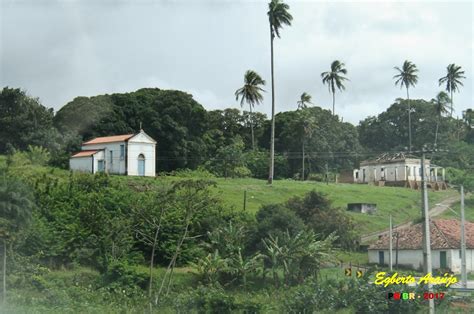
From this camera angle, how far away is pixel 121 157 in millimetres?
48312

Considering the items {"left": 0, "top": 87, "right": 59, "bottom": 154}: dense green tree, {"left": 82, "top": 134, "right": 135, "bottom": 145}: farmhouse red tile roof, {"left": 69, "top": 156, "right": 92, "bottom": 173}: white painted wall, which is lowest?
{"left": 69, "top": 156, "right": 92, "bottom": 173}: white painted wall

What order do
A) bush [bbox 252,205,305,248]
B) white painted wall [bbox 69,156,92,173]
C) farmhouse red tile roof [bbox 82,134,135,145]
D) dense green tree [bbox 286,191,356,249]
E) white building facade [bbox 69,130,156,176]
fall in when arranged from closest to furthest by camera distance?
1. bush [bbox 252,205,305,248]
2. dense green tree [bbox 286,191,356,249]
3. white building facade [bbox 69,130,156,176]
4. white painted wall [bbox 69,156,92,173]
5. farmhouse red tile roof [bbox 82,134,135,145]

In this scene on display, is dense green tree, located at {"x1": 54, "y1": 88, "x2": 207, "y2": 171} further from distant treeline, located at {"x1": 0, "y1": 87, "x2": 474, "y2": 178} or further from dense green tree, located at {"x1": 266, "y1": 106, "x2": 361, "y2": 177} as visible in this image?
dense green tree, located at {"x1": 266, "y1": 106, "x2": 361, "y2": 177}

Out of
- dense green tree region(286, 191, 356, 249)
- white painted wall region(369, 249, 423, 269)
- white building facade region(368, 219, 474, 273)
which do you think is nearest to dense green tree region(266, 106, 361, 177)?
white building facade region(368, 219, 474, 273)

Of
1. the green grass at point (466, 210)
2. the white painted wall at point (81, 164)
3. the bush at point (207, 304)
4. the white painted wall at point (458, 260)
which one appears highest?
the white painted wall at point (81, 164)

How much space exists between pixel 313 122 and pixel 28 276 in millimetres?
41895

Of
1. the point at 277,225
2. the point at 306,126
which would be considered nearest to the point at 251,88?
the point at 306,126

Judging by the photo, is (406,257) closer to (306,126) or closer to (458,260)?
(458,260)

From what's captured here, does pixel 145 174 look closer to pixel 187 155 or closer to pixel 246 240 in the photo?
pixel 187 155

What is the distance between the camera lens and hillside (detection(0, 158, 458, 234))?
41950 mm

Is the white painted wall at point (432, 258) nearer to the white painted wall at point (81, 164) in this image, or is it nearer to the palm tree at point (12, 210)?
the palm tree at point (12, 210)

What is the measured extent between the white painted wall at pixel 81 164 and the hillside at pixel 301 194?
309 centimetres

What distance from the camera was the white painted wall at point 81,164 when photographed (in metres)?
48.3

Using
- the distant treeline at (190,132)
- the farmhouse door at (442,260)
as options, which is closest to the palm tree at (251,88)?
the distant treeline at (190,132)
